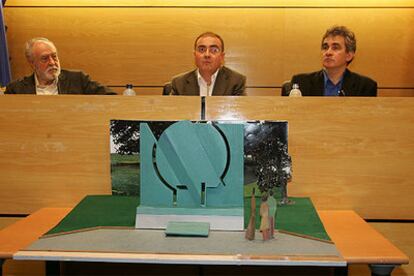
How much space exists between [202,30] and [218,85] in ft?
4.23

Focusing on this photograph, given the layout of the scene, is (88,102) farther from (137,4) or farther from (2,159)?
(137,4)

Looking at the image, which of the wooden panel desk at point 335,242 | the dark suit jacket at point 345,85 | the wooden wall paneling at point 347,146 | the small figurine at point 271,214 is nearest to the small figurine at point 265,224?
the small figurine at point 271,214

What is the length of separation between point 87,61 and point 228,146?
8.96 feet

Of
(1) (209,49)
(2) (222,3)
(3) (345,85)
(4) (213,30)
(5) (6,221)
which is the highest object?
(2) (222,3)

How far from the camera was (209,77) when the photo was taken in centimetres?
253

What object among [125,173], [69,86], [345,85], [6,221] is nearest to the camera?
[125,173]

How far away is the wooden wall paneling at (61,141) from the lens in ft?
4.72

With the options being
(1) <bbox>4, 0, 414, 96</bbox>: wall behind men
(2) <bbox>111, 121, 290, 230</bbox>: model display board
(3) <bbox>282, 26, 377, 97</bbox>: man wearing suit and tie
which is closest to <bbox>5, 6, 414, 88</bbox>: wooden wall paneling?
(1) <bbox>4, 0, 414, 96</bbox>: wall behind men

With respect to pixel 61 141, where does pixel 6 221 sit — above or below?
below

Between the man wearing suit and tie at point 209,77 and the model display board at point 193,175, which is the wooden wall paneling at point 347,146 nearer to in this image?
the model display board at point 193,175

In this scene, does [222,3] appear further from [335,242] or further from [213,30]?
[335,242]

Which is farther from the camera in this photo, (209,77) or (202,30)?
(202,30)

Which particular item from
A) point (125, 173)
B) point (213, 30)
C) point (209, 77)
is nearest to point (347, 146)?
point (125, 173)

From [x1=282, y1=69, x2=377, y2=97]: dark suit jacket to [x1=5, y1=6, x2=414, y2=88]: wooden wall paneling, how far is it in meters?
1.39
